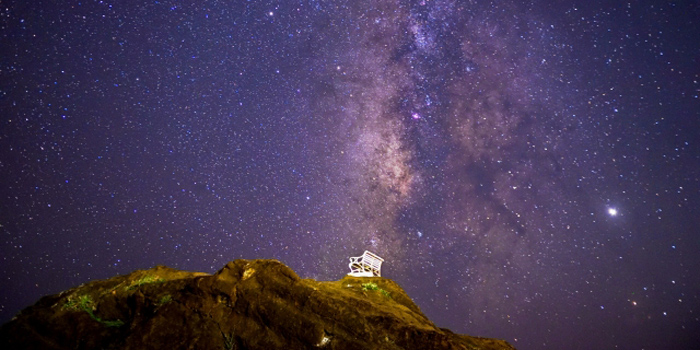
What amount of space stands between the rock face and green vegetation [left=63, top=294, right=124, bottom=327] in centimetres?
2

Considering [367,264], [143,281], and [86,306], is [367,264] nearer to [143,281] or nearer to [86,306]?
[143,281]

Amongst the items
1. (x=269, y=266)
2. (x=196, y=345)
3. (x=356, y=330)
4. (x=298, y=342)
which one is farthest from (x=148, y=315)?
(x=356, y=330)

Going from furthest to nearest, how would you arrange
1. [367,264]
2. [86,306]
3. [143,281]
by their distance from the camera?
[367,264] → [143,281] → [86,306]

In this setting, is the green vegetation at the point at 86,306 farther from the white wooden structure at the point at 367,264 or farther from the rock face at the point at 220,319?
the white wooden structure at the point at 367,264

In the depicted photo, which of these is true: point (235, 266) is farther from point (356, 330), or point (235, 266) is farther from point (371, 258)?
point (371, 258)

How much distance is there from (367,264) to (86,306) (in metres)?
10.9

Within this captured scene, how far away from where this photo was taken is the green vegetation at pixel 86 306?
20.2ft

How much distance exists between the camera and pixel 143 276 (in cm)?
775

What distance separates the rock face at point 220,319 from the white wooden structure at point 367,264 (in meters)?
7.95

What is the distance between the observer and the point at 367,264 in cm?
1464

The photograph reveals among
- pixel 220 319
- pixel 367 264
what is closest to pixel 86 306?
pixel 220 319

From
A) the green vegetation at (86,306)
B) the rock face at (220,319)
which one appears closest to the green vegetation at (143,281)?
the rock face at (220,319)

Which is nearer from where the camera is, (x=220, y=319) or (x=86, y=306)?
(x=220, y=319)

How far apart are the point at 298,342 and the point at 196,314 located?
7.57 feet
